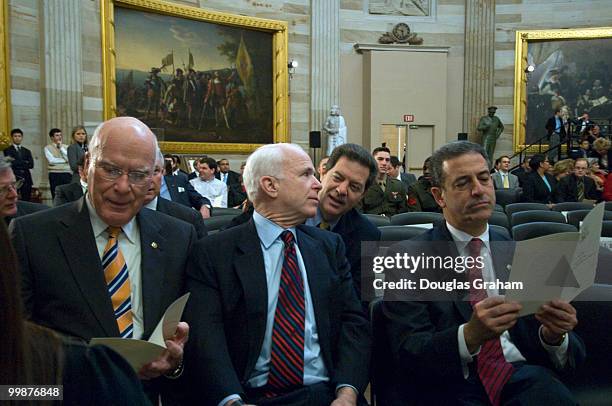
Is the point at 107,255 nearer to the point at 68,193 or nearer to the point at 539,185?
the point at 68,193

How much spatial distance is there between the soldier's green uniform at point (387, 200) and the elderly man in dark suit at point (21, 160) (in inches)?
263

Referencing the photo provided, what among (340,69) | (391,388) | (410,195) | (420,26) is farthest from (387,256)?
(420,26)

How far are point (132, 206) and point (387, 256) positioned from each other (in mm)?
1053

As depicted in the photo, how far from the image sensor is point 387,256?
96.2 inches

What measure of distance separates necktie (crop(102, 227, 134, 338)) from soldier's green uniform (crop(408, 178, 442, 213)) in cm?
568

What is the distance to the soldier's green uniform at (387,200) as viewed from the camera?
25.2 ft

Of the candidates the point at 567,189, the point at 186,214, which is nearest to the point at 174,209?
the point at 186,214

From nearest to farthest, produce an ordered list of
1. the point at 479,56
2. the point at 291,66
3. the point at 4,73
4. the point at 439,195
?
1. the point at 439,195
2. the point at 4,73
3. the point at 291,66
4. the point at 479,56

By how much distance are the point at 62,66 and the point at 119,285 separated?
1137cm

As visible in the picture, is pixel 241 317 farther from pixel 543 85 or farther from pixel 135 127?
pixel 543 85

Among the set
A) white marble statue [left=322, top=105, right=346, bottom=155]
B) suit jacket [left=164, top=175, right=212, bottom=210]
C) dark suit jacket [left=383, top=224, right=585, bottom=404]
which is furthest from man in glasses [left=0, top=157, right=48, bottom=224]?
white marble statue [left=322, top=105, right=346, bottom=155]

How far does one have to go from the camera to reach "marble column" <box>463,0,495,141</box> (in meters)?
18.7

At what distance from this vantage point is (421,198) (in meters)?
7.47

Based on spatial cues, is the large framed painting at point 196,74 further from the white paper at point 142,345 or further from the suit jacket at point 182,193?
the white paper at point 142,345
